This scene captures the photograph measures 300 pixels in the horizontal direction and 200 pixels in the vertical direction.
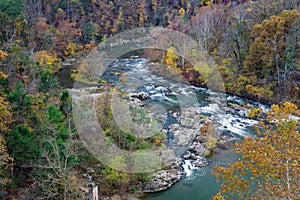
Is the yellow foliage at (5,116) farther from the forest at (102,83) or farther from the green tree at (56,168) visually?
the green tree at (56,168)

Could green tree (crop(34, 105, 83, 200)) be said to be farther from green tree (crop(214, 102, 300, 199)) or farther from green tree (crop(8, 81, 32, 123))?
green tree (crop(214, 102, 300, 199))

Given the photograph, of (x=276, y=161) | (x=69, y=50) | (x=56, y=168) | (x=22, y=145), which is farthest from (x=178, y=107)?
(x=69, y=50)

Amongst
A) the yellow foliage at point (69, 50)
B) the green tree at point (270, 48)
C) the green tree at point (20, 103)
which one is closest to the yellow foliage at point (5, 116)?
the green tree at point (20, 103)

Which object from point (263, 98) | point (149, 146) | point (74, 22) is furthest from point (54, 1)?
point (149, 146)

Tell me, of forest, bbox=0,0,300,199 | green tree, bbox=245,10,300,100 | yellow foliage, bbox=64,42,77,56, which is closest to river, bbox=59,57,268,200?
forest, bbox=0,0,300,199

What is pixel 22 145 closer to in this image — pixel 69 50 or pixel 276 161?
pixel 276 161

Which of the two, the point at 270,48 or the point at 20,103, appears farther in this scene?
the point at 270,48
